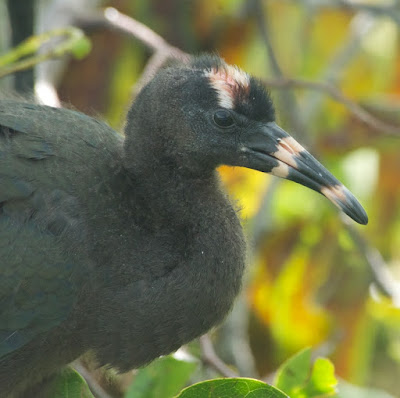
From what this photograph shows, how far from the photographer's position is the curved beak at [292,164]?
2783mm

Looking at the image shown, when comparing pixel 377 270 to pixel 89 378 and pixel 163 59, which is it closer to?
pixel 163 59

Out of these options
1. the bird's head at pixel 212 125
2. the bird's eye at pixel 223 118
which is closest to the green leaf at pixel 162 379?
the bird's head at pixel 212 125

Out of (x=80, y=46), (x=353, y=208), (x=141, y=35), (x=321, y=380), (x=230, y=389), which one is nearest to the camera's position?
(x=230, y=389)

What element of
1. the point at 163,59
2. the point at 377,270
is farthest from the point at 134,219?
the point at 377,270

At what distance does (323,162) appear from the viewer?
4.46 meters

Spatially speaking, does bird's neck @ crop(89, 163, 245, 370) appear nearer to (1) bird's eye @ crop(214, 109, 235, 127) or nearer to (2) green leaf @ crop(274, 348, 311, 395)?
(1) bird's eye @ crop(214, 109, 235, 127)

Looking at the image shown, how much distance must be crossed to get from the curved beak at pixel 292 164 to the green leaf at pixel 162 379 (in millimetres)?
666

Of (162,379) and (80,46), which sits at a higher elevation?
(80,46)

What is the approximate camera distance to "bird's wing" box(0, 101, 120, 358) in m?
2.74

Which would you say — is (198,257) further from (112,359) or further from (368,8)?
(368,8)

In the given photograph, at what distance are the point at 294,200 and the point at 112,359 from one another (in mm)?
2179

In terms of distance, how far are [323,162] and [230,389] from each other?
7.11 ft

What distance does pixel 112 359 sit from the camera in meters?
2.84

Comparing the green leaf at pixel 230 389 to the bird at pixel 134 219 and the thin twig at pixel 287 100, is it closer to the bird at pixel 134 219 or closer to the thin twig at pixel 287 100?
the bird at pixel 134 219
